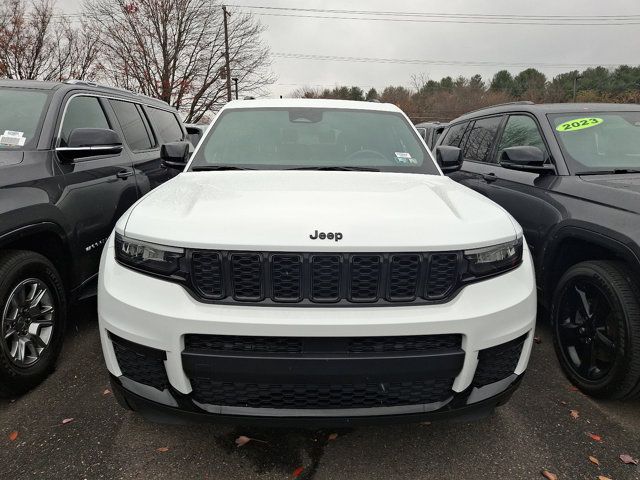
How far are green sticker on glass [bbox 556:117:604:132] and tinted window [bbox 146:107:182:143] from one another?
418 centimetres

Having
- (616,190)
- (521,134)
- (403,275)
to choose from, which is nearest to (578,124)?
(521,134)

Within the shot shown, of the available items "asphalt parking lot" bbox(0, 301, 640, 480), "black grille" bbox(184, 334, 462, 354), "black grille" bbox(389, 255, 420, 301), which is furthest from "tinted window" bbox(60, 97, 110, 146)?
"black grille" bbox(389, 255, 420, 301)

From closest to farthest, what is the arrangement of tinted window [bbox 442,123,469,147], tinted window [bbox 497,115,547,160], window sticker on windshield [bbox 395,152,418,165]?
window sticker on windshield [bbox 395,152,418,165] < tinted window [bbox 497,115,547,160] < tinted window [bbox 442,123,469,147]

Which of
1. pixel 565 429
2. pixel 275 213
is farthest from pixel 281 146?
pixel 565 429

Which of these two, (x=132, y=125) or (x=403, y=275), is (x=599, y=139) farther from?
(x=132, y=125)

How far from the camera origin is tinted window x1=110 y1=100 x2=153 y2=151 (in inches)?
169

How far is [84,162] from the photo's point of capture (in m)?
3.43

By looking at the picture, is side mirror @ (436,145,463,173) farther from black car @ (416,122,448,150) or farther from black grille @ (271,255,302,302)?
black car @ (416,122,448,150)

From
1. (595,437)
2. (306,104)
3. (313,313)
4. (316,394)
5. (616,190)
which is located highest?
(306,104)

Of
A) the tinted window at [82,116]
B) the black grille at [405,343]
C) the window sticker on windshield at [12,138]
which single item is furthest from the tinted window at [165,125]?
the black grille at [405,343]

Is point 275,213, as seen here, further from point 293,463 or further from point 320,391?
point 293,463

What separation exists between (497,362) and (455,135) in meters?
4.28

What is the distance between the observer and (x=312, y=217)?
6.11 feet

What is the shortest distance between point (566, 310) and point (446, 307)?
168 centimetres
